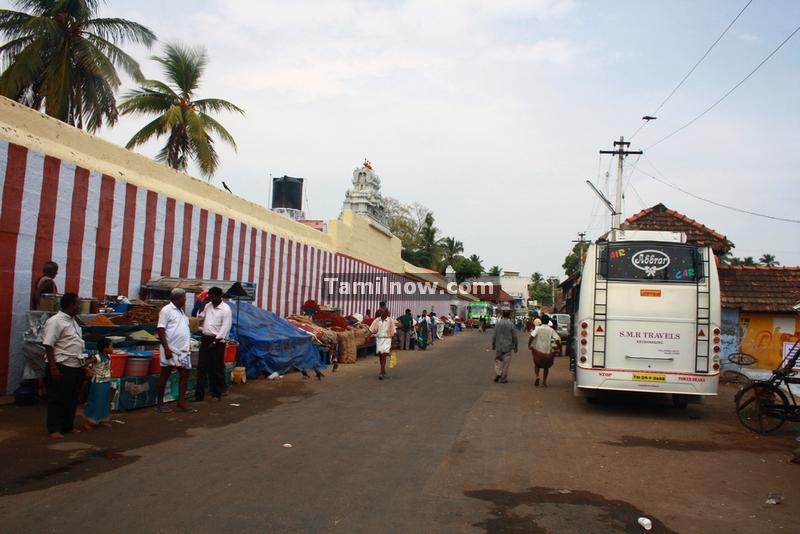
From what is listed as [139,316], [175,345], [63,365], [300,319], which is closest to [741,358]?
[300,319]

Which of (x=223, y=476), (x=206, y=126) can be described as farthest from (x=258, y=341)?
(x=206, y=126)

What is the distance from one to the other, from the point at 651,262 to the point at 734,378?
800cm

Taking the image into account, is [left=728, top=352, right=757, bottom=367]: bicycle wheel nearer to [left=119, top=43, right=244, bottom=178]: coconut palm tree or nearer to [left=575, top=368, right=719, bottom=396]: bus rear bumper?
[left=575, top=368, right=719, bottom=396]: bus rear bumper

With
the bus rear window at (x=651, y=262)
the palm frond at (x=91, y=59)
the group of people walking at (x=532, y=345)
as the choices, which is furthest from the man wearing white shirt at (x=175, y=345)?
the palm frond at (x=91, y=59)

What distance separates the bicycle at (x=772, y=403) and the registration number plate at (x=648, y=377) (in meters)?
1.19

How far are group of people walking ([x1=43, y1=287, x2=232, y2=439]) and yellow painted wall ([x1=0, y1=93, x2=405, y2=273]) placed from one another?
360cm

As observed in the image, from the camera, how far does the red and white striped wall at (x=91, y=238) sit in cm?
1002

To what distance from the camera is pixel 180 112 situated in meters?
22.8

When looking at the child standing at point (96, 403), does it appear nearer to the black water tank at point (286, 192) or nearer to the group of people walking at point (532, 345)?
the group of people walking at point (532, 345)

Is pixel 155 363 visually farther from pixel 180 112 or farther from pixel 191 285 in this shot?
pixel 180 112

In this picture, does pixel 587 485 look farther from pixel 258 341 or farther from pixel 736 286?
pixel 736 286

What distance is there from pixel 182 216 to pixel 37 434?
8.55 m

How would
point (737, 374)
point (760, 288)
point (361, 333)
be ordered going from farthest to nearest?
point (361, 333) < point (760, 288) < point (737, 374)

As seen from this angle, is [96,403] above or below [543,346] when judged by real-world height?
below
